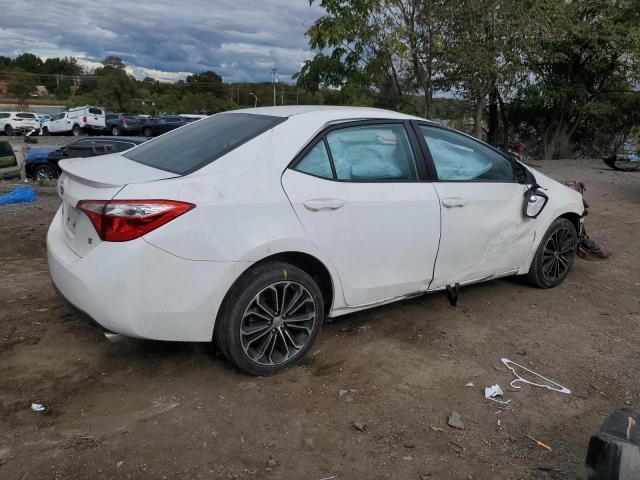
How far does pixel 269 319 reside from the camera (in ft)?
11.2

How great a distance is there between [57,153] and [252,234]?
1407 centimetres

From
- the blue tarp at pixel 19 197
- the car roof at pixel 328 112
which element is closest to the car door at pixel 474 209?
the car roof at pixel 328 112

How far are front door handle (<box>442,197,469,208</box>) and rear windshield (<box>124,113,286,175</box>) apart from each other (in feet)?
4.28

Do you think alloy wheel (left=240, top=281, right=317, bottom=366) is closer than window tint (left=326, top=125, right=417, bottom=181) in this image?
Yes

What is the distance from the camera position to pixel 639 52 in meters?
12.4

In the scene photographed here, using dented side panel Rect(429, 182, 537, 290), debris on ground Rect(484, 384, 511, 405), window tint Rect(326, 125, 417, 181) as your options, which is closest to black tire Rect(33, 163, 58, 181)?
window tint Rect(326, 125, 417, 181)

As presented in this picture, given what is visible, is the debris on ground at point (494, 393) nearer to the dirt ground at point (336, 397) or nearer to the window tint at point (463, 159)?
the dirt ground at point (336, 397)

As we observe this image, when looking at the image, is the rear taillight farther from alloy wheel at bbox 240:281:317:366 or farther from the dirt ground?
the dirt ground

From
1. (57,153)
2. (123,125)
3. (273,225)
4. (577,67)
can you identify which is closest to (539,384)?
(273,225)

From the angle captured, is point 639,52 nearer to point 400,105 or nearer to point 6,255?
point 400,105

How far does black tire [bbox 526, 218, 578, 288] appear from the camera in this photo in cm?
508

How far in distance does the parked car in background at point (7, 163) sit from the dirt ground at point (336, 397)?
11.1m

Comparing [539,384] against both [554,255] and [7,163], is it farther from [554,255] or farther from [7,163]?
[7,163]

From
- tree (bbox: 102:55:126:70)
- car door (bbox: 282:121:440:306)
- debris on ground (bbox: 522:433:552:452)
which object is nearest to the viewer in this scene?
debris on ground (bbox: 522:433:552:452)
